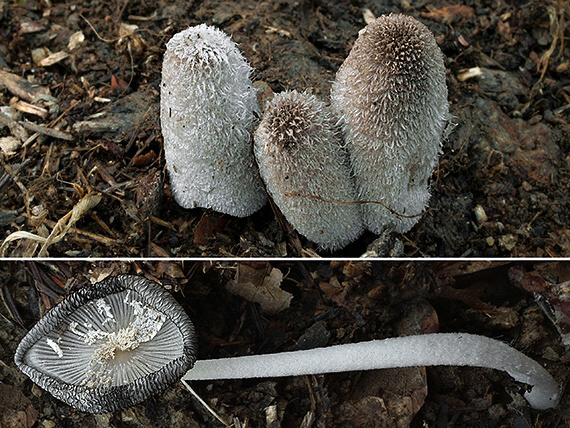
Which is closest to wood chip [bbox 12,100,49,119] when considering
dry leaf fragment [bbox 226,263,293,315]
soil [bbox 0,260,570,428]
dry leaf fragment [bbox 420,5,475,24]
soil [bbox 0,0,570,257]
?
soil [bbox 0,0,570,257]

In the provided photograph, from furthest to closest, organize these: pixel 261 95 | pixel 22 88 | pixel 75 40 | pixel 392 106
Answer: pixel 75 40, pixel 22 88, pixel 261 95, pixel 392 106

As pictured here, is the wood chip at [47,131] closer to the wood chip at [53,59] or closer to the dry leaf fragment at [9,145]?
the dry leaf fragment at [9,145]

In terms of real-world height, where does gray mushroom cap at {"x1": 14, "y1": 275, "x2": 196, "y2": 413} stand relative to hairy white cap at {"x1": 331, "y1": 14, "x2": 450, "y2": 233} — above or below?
below

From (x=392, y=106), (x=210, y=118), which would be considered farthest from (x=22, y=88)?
(x=392, y=106)

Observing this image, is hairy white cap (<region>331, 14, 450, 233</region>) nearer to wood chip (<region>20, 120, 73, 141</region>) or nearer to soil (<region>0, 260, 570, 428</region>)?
soil (<region>0, 260, 570, 428</region>)

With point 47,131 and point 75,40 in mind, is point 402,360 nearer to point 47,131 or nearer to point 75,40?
point 47,131

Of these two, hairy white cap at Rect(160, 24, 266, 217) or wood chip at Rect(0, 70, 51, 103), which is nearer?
hairy white cap at Rect(160, 24, 266, 217)
